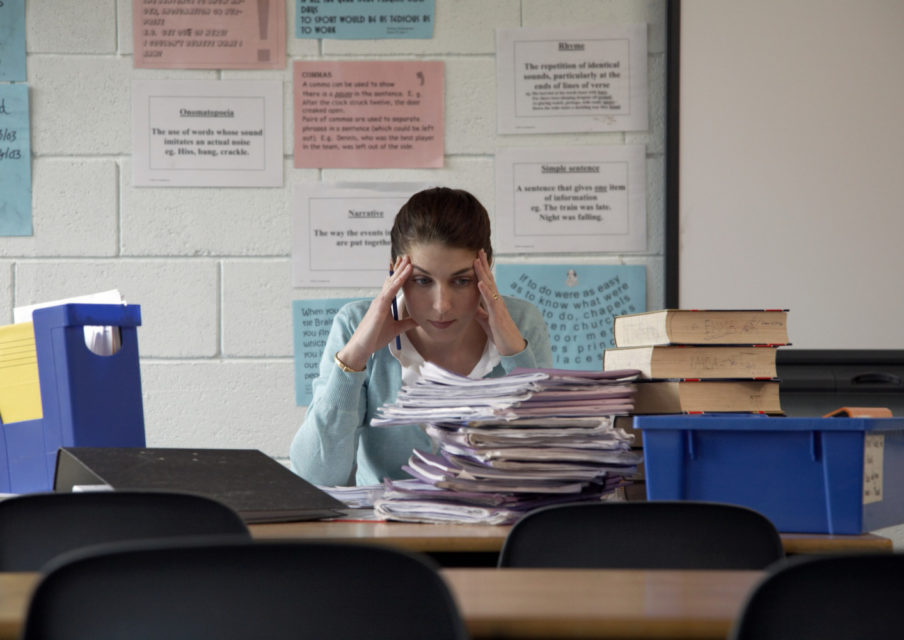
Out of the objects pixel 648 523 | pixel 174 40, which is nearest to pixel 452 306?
pixel 648 523

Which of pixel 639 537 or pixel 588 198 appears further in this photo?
pixel 588 198

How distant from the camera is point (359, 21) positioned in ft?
9.10

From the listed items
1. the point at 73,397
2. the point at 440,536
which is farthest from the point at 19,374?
the point at 440,536

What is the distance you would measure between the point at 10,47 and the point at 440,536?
7.14 ft

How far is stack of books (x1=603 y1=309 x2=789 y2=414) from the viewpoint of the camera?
1.67 m

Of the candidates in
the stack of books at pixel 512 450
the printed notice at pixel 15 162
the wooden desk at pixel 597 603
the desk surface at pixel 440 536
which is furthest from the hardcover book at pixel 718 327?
the printed notice at pixel 15 162

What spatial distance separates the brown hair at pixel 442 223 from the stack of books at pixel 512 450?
1.83 feet

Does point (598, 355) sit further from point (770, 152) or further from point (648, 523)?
point (648, 523)

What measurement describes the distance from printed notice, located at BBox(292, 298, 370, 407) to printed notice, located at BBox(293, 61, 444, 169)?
0.40 metres

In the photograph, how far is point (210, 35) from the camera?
2777 mm

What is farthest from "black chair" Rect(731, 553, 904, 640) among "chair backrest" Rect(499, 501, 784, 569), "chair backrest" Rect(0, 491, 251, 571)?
"chair backrest" Rect(0, 491, 251, 571)

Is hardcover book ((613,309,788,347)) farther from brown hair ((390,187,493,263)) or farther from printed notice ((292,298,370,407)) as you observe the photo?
printed notice ((292,298,370,407))

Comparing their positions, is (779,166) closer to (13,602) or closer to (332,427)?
(332,427)

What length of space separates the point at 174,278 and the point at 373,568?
2.29 m
